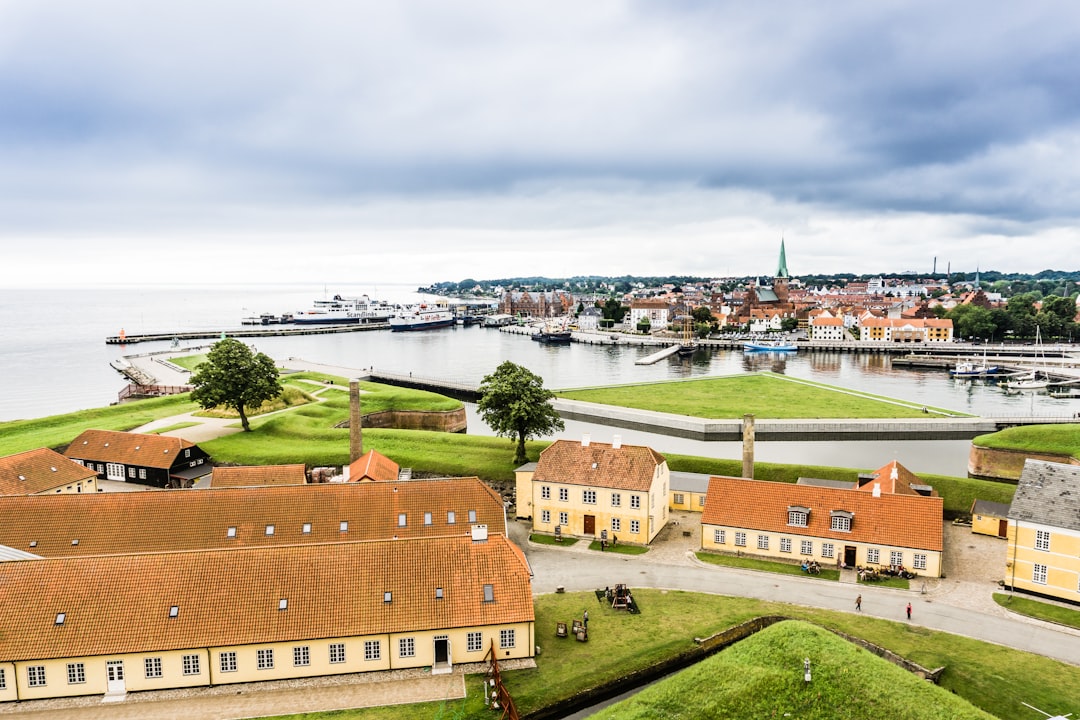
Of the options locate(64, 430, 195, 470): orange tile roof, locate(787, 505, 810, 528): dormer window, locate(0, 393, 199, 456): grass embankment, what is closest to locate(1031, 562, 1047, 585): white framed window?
locate(787, 505, 810, 528): dormer window

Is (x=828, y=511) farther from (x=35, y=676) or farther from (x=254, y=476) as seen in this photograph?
(x=35, y=676)

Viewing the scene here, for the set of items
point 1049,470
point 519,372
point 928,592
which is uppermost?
point 519,372

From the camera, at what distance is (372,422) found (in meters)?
83.2

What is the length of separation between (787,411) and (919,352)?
103 metres

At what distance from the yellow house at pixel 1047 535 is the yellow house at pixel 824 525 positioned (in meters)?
3.59

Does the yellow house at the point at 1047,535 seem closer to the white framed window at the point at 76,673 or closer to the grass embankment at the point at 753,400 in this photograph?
the white framed window at the point at 76,673

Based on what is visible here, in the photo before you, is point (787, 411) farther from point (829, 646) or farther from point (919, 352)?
point (919, 352)

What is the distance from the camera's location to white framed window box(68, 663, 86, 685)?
2509 centimetres

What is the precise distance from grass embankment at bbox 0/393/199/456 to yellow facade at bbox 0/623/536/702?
43328 millimetres

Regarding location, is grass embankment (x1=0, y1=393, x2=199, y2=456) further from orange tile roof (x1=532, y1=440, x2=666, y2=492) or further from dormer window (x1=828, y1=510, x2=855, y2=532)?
dormer window (x1=828, y1=510, x2=855, y2=532)

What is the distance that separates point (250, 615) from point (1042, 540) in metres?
37.9

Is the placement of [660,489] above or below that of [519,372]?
below

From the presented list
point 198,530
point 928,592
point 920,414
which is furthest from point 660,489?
point 920,414

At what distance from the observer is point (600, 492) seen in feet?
144
